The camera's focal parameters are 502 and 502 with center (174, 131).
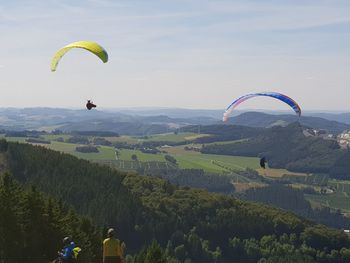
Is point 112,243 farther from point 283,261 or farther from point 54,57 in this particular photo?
point 283,261

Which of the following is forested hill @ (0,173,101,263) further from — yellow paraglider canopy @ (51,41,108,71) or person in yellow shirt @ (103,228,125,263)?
person in yellow shirt @ (103,228,125,263)

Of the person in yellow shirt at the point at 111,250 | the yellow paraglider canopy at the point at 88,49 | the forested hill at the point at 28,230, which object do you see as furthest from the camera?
the forested hill at the point at 28,230

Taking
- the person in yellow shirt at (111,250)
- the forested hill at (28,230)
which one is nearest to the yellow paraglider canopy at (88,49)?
the forested hill at (28,230)

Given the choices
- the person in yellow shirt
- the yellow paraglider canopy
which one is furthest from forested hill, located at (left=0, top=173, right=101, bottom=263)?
the person in yellow shirt

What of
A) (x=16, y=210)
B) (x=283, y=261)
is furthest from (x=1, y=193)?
(x=283, y=261)

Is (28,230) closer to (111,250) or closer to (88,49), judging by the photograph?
(88,49)

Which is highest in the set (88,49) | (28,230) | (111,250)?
(88,49)

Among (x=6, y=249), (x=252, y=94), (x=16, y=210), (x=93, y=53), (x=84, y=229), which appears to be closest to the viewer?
(x=93, y=53)

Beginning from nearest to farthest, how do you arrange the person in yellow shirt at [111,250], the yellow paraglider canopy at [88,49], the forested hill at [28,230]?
1. the person in yellow shirt at [111,250]
2. the yellow paraglider canopy at [88,49]
3. the forested hill at [28,230]

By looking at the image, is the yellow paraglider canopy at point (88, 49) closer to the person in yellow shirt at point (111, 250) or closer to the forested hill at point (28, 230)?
the forested hill at point (28, 230)

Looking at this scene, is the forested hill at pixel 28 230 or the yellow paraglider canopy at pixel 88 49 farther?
the forested hill at pixel 28 230

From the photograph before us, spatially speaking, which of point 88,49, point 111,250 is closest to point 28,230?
point 88,49
